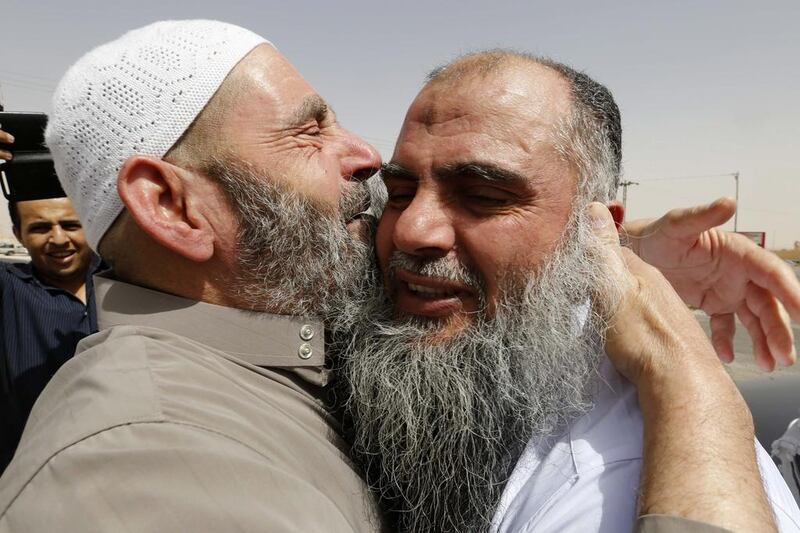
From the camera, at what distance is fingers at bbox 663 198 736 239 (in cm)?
225

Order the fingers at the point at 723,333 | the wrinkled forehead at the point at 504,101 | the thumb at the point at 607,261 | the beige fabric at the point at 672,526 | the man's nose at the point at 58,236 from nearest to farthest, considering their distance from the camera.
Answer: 1. the beige fabric at the point at 672,526
2. the thumb at the point at 607,261
3. the wrinkled forehead at the point at 504,101
4. the fingers at the point at 723,333
5. the man's nose at the point at 58,236

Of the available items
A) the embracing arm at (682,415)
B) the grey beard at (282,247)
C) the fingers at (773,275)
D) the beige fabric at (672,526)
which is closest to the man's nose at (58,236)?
the grey beard at (282,247)

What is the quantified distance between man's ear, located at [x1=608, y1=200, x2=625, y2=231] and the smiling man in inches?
125

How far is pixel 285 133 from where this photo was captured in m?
1.99

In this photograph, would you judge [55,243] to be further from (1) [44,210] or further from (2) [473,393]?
(2) [473,393]

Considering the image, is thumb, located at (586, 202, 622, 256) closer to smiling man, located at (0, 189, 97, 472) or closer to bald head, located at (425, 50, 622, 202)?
bald head, located at (425, 50, 622, 202)

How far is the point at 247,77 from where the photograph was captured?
1953 millimetres

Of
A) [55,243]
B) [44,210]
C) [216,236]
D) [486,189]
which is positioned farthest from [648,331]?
[44,210]

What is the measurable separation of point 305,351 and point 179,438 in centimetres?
69

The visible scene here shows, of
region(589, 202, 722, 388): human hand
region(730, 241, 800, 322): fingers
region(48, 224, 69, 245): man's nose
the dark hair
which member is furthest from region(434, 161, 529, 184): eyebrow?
the dark hair

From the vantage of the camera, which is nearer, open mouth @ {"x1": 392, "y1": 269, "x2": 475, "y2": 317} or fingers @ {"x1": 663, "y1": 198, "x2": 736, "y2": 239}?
open mouth @ {"x1": 392, "y1": 269, "x2": 475, "y2": 317}

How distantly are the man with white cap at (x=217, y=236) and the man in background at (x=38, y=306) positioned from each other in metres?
1.68

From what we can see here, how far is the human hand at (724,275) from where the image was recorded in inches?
95.0

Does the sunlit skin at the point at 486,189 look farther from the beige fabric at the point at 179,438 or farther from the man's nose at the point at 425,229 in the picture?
the beige fabric at the point at 179,438
